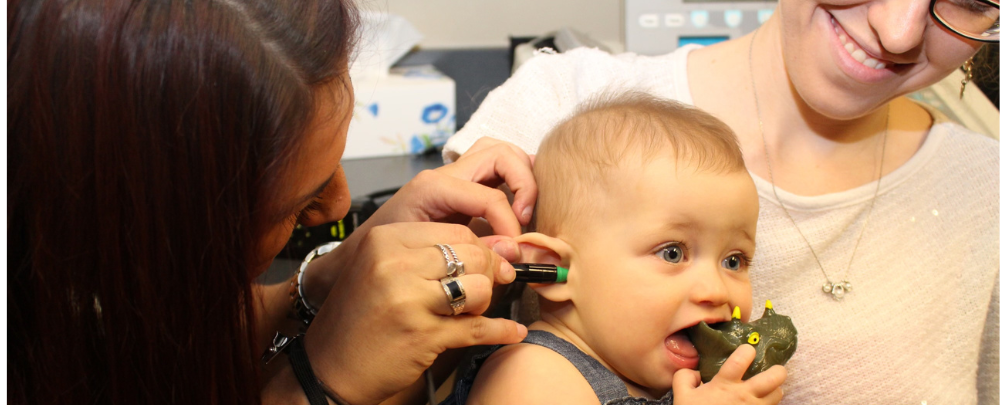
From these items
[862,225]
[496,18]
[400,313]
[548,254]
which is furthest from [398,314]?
[496,18]

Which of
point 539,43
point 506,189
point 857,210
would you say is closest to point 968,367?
point 857,210

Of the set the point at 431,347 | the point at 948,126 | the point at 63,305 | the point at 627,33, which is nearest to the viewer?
the point at 63,305

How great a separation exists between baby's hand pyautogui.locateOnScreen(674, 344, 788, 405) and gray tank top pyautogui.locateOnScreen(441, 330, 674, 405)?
0.06m

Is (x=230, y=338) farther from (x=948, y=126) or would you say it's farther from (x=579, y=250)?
(x=948, y=126)

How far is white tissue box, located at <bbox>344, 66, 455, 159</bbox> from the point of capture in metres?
1.94

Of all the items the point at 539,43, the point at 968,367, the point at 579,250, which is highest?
the point at 579,250

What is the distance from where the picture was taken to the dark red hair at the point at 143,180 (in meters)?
0.61

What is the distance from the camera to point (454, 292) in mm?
787

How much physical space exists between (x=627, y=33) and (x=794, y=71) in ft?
2.86

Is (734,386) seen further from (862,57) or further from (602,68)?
(602,68)

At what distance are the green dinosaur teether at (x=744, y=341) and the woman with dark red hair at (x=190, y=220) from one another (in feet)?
0.83

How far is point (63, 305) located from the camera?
2.20ft

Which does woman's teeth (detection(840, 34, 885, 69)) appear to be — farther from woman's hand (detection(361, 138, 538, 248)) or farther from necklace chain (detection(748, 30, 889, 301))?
woman's hand (detection(361, 138, 538, 248))

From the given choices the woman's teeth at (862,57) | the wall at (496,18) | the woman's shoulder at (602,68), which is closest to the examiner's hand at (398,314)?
the woman's shoulder at (602,68)
